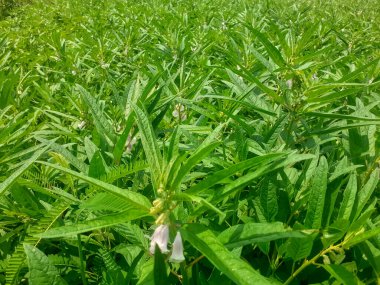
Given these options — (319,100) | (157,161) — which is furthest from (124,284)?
(319,100)

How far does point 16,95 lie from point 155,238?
1.95 m

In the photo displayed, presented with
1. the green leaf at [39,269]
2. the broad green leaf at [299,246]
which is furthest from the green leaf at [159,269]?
the broad green leaf at [299,246]

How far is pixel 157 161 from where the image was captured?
969 millimetres

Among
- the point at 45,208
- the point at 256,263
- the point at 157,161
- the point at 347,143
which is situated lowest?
the point at 256,263

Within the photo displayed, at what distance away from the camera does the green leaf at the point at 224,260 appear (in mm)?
755

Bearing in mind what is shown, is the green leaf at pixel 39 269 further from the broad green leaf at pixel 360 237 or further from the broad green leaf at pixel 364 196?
the broad green leaf at pixel 364 196

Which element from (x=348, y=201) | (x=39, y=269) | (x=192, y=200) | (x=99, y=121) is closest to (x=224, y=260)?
(x=192, y=200)

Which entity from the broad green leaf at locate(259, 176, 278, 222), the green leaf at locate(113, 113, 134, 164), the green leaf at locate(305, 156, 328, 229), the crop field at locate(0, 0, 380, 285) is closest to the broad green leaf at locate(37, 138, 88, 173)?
the crop field at locate(0, 0, 380, 285)

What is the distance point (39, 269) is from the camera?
3.14 ft

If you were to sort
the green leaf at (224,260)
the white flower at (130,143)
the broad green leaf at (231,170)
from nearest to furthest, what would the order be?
the green leaf at (224,260) → the broad green leaf at (231,170) → the white flower at (130,143)

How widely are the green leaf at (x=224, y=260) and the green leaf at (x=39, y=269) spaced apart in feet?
1.24

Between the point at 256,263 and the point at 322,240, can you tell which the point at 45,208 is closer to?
the point at 256,263

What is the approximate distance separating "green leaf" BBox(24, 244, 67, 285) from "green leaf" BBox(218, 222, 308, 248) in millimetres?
445

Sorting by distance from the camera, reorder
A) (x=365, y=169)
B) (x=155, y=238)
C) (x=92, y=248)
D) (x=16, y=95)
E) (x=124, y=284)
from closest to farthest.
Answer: (x=155, y=238)
(x=124, y=284)
(x=92, y=248)
(x=365, y=169)
(x=16, y=95)
